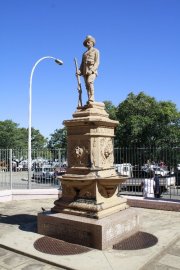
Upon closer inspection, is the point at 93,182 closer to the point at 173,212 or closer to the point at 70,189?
the point at 70,189

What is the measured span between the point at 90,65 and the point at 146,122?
2132 centimetres

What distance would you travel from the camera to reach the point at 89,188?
→ 7301 millimetres

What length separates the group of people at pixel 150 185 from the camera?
490 inches

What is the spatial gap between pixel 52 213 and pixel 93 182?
1.40 meters

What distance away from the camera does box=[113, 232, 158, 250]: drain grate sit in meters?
6.64

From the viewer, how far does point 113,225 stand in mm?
6836

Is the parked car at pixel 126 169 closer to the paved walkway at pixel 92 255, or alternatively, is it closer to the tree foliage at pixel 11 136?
the paved walkway at pixel 92 255

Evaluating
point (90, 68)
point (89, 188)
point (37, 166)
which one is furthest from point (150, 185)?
point (90, 68)

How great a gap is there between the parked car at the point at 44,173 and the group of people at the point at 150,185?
4479mm

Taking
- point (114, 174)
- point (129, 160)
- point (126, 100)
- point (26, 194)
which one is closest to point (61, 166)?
point (26, 194)

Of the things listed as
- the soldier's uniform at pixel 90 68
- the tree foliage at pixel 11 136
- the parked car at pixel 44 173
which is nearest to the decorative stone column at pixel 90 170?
the soldier's uniform at pixel 90 68

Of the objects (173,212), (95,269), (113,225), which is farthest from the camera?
(173,212)

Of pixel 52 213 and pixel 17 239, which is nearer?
pixel 17 239

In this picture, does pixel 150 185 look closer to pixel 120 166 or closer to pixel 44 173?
pixel 120 166
